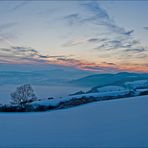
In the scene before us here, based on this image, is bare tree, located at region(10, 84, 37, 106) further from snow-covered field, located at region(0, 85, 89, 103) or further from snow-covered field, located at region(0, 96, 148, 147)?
snow-covered field, located at region(0, 96, 148, 147)

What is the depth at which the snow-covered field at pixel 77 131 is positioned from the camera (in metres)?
5.45

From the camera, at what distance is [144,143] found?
5191 millimetres

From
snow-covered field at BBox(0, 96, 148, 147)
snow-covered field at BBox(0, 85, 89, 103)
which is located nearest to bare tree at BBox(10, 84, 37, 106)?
snow-covered field at BBox(0, 85, 89, 103)

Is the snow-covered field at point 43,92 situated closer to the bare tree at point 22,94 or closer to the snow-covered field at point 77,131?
the bare tree at point 22,94

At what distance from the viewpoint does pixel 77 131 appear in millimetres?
6566

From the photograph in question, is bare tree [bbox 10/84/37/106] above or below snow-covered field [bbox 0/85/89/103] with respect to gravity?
below

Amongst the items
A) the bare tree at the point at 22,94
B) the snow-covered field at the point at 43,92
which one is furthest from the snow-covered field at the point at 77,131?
the snow-covered field at the point at 43,92

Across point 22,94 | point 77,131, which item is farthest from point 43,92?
point 77,131

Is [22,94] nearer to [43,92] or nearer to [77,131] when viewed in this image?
[77,131]

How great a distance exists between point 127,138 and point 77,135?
1.12m

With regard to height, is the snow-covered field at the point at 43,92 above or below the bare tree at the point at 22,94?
above

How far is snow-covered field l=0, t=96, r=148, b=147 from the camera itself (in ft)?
17.9

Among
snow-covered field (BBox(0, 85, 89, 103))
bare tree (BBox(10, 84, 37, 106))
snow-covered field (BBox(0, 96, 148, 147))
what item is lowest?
snow-covered field (BBox(0, 96, 148, 147))

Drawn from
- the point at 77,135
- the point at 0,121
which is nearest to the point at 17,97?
the point at 0,121
